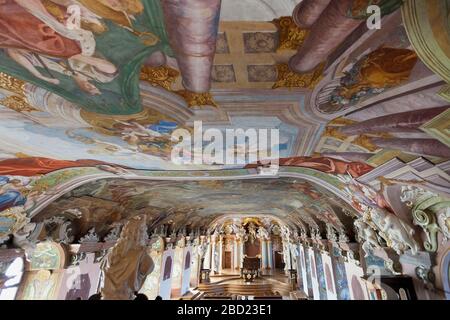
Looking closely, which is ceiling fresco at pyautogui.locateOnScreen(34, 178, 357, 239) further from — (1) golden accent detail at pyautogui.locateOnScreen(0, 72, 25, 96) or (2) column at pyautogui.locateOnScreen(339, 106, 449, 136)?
(1) golden accent detail at pyautogui.locateOnScreen(0, 72, 25, 96)

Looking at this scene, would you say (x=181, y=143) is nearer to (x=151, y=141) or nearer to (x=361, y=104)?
(x=151, y=141)

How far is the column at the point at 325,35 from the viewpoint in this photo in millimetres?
2160

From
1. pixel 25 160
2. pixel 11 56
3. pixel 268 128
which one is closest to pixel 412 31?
pixel 268 128

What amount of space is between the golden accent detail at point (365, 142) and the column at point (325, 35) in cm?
234

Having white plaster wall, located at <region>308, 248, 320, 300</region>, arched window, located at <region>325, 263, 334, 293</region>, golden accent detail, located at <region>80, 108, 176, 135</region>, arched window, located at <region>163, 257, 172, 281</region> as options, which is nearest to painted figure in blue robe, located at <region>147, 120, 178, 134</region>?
golden accent detail, located at <region>80, 108, 176, 135</region>

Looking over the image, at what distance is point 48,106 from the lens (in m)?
3.80

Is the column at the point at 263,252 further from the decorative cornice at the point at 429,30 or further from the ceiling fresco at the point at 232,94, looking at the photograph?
the decorative cornice at the point at 429,30

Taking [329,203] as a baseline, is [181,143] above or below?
above

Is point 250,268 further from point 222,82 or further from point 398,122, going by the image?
point 222,82

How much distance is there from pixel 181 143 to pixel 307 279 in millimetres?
18531

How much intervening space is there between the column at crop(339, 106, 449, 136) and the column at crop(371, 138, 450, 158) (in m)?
0.41

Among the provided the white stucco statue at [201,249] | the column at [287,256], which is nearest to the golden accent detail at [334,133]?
the white stucco statue at [201,249]

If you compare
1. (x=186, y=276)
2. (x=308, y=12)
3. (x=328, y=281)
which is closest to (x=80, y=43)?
(x=308, y=12)
